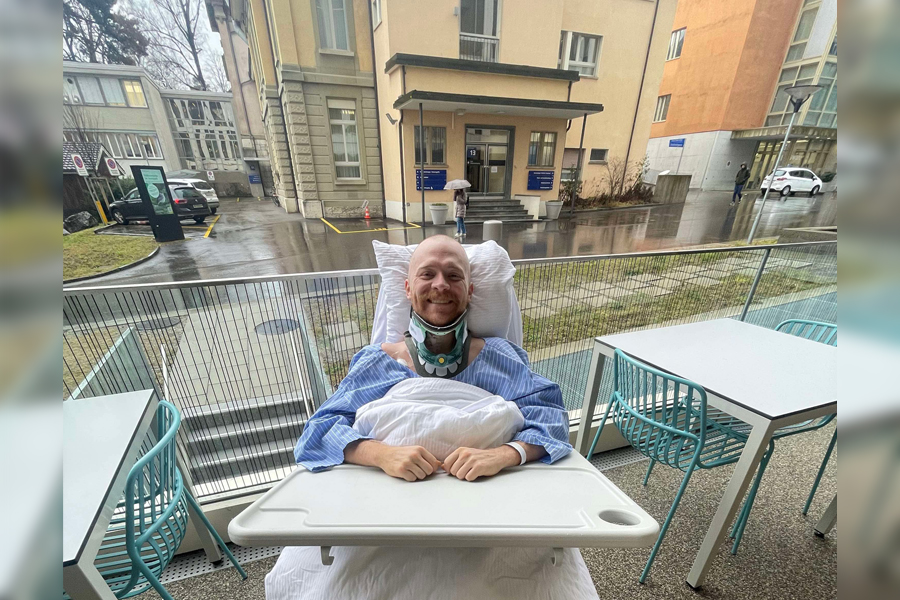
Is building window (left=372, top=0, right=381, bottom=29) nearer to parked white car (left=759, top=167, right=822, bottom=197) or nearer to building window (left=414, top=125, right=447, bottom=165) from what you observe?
building window (left=414, top=125, right=447, bottom=165)

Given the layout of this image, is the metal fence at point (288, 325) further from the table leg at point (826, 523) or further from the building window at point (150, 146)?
the building window at point (150, 146)

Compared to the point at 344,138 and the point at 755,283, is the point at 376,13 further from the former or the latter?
the point at 755,283

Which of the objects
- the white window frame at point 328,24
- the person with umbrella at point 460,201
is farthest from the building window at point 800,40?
the white window frame at point 328,24

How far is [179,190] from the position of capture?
7758mm

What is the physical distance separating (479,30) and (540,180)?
3.94 meters

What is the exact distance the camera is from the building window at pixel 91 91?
4.39m

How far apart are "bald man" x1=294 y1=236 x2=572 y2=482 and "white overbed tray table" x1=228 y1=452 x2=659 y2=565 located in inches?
3.5

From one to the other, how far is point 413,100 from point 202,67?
11.9ft

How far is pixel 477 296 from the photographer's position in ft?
4.70

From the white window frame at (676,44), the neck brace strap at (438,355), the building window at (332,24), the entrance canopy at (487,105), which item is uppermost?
the white window frame at (676,44)

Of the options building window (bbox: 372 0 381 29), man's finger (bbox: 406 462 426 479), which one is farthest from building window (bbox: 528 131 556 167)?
man's finger (bbox: 406 462 426 479)

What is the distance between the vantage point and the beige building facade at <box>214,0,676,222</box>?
768 centimetres

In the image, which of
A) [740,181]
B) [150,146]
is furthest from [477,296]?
[740,181]

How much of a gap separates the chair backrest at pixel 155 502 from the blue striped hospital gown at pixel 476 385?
16.4 inches
